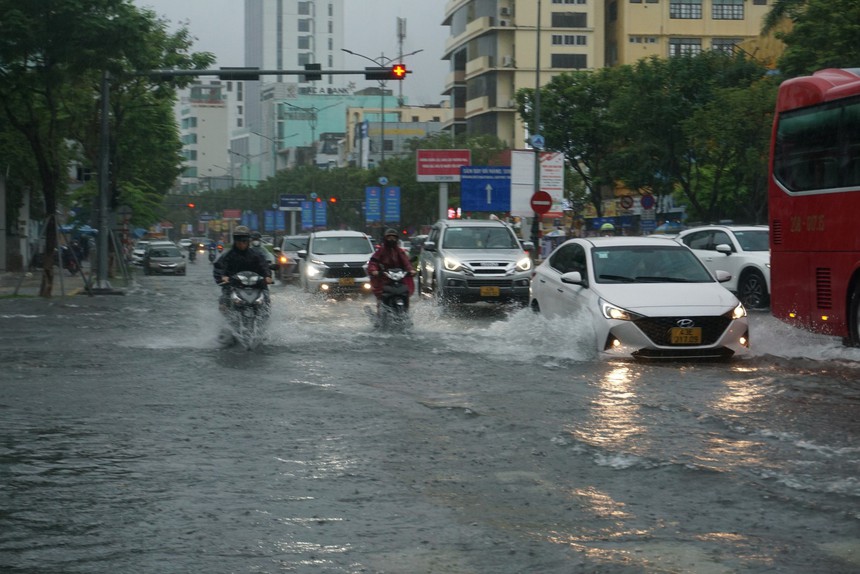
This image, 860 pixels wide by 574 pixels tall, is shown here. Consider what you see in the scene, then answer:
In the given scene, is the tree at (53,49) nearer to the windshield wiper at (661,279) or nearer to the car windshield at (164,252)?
the windshield wiper at (661,279)

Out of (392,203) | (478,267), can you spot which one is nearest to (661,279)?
(478,267)

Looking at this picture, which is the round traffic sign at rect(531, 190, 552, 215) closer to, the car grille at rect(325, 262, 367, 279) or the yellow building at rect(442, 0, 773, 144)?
the car grille at rect(325, 262, 367, 279)

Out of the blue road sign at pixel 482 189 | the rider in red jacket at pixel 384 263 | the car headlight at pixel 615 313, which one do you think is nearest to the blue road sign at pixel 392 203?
the blue road sign at pixel 482 189

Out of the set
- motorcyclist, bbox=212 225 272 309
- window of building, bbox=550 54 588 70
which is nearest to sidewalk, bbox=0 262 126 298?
motorcyclist, bbox=212 225 272 309

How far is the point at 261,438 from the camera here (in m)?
8.82

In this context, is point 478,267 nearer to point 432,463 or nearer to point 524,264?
point 524,264

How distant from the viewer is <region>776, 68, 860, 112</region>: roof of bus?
14.7m

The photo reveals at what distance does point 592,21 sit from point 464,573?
88355 mm

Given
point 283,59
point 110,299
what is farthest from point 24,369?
point 283,59

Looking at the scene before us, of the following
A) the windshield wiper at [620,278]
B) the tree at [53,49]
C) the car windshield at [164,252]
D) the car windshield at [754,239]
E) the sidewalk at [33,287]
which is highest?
the tree at [53,49]

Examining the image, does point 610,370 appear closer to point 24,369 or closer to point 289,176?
point 24,369

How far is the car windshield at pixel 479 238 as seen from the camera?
2458 centimetres

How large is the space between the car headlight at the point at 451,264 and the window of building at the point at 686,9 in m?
63.4

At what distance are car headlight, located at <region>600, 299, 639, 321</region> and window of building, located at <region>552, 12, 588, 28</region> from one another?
79.6 meters
